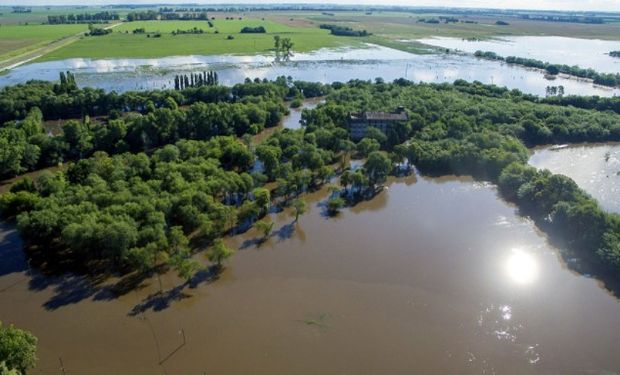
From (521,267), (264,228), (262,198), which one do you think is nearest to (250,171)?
(262,198)

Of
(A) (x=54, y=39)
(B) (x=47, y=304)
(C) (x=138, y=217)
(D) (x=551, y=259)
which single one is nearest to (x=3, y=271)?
(B) (x=47, y=304)

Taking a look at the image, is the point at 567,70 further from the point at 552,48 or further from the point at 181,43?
→ the point at 181,43

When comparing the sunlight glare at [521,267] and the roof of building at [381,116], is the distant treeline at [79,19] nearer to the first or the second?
the roof of building at [381,116]

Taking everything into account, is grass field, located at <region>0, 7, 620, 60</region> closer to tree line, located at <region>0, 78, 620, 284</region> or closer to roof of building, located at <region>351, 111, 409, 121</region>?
tree line, located at <region>0, 78, 620, 284</region>

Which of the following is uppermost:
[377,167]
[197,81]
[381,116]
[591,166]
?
[197,81]

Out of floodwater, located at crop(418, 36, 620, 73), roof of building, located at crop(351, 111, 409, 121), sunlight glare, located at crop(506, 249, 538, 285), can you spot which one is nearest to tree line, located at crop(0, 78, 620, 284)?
roof of building, located at crop(351, 111, 409, 121)

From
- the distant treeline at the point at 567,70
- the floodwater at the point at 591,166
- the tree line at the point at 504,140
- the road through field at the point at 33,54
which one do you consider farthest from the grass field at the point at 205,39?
the floodwater at the point at 591,166

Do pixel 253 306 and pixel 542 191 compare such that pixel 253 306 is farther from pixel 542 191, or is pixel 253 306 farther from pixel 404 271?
pixel 542 191
